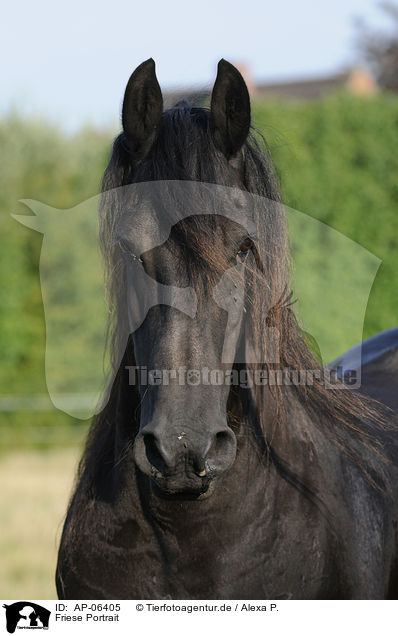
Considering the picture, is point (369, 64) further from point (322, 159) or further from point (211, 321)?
point (211, 321)

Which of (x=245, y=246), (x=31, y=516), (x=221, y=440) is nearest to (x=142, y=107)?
(x=245, y=246)

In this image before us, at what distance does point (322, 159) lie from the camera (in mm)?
11367

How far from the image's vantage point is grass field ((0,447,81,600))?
6.10m

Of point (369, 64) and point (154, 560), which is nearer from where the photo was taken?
point (154, 560)

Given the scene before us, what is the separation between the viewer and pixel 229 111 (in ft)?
7.47

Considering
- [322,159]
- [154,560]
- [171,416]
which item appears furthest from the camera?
[322,159]

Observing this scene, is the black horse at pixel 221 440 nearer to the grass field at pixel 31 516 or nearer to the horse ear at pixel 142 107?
the horse ear at pixel 142 107

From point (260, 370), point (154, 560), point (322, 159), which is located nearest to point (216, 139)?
point (260, 370)

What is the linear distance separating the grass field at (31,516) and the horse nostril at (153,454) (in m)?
2.65

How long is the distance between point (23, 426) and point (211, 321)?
35.9 ft
